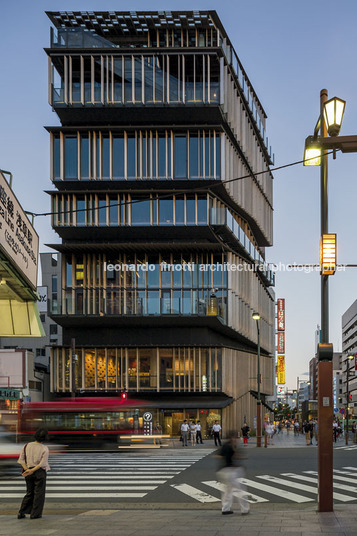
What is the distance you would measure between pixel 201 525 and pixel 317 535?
7.27 feet

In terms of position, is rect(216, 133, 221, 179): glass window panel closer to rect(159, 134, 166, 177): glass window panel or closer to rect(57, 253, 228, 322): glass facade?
rect(159, 134, 166, 177): glass window panel

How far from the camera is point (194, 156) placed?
183ft

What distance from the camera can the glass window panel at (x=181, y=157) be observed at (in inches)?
2190

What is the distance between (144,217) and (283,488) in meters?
37.7

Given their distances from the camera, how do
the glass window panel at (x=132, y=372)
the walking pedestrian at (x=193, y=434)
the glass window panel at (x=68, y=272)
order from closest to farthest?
the walking pedestrian at (x=193, y=434) → the glass window panel at (x=132, y=372) → the glass window panel at (x=68, y=272)

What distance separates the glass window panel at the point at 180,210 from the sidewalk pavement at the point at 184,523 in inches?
1614

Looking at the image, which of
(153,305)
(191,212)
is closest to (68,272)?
(153,305)

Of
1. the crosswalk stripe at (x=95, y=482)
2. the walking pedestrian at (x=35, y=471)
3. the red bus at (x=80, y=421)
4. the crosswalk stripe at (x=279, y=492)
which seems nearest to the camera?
the walking pedestrian at (x=35, y=471)

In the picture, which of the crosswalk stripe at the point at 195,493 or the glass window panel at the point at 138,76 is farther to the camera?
the glass window panel at the point at 138,76

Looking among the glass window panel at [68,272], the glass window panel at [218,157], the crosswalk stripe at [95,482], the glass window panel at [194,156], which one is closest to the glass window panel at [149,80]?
the glass window panel at [194,156]

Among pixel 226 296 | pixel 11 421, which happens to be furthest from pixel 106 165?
pixel 11 421

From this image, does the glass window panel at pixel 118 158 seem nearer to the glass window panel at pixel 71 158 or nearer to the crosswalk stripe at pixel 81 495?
the glass window panel at pixel 71 158

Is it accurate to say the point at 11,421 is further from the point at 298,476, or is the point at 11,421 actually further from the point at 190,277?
the point at 190,277

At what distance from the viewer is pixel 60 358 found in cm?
5594
